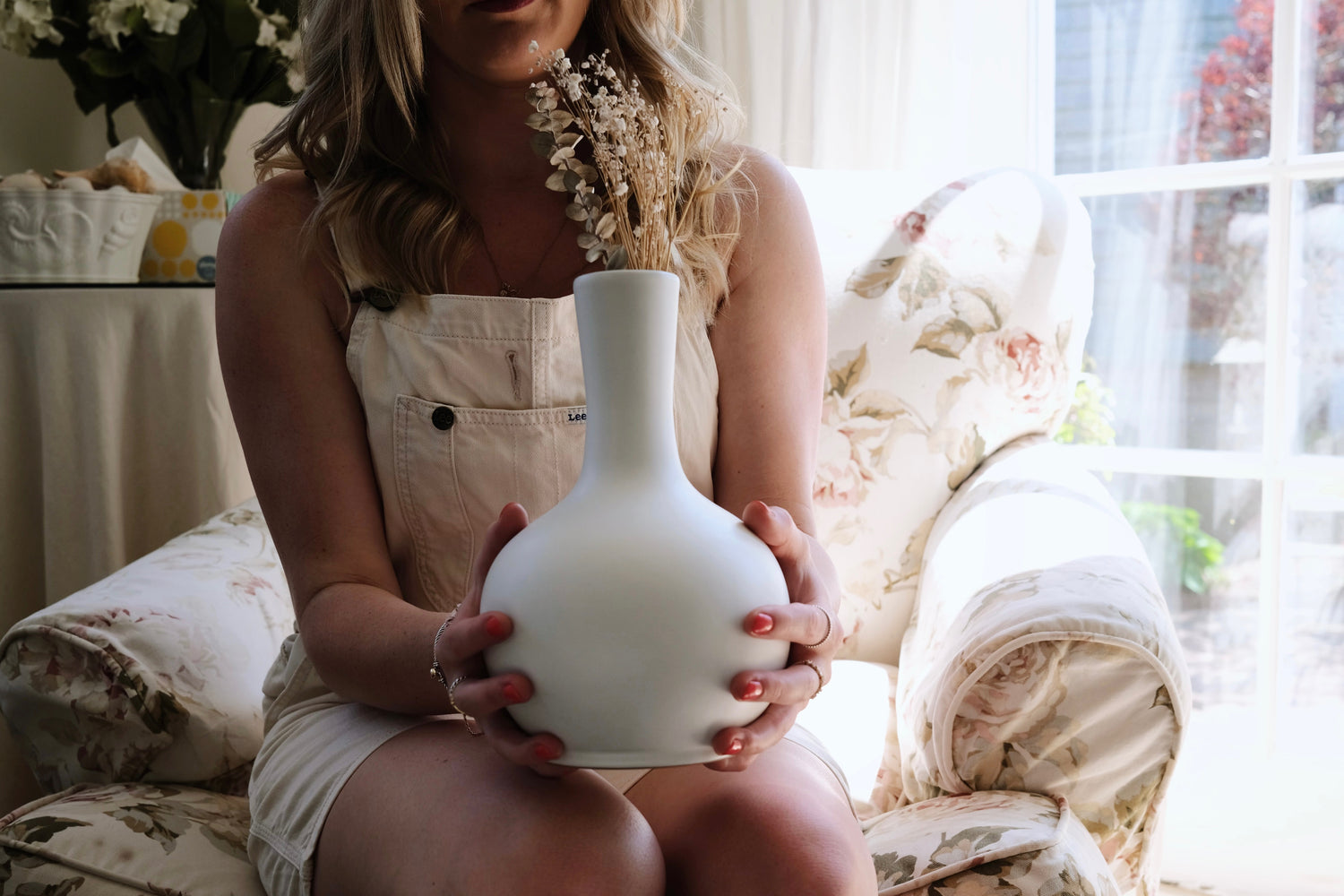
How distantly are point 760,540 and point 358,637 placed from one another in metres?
0.37

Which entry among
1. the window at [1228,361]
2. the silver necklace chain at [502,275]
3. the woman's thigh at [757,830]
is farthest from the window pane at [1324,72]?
the woman's thigh at [757,830]

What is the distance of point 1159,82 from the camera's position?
2.08 m

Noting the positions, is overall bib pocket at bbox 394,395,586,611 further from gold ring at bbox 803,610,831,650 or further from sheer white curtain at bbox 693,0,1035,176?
sheer white curtain at bbox 693,0,1035,176

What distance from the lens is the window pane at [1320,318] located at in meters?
1.94

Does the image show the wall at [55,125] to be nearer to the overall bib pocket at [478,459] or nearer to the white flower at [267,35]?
the white flower at [267,35]

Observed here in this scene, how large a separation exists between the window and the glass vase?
59.4 inches

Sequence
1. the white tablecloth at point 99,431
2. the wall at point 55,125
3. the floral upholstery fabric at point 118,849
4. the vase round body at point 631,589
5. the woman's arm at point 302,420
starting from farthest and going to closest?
1. the wall at point 55,125
2. the white tablecloth at point 99,431
3. the woman's arm at point 302,420
4. the floral upholstery fabric at point 118,849
5. the vase round body at point 631,589

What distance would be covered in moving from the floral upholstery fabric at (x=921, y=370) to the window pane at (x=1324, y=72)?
68 centimetres

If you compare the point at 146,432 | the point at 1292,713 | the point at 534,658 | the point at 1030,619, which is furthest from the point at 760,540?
the point at 1292,713

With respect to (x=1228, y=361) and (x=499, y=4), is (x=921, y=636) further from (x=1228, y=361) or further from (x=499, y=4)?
(x=1228, y=361)

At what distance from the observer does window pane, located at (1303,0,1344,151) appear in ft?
6.22

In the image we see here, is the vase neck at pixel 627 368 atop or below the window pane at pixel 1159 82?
below

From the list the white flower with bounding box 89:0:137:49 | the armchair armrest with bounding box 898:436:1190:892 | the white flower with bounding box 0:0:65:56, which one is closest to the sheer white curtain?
the white flower with bounding box 89:0:137:49

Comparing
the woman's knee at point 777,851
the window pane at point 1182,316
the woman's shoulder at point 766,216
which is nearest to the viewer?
the woman's knee at point 777,851
